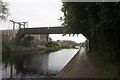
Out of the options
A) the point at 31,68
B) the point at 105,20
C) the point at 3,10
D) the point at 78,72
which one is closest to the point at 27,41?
the point at 3,10

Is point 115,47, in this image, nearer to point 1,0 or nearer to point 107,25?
point 107,25

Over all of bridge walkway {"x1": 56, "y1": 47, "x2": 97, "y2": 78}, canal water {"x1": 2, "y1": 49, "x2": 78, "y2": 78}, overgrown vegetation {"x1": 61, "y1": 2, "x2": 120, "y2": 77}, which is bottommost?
canal water {"x1": 2, "y1": 49, "x2": 78, "y2": 78}

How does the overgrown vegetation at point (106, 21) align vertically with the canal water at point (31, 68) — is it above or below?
above

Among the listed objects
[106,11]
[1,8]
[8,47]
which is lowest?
[8,47]

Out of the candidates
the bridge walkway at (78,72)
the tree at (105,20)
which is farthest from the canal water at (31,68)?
the tree at (105,20)

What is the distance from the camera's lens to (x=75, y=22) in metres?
33.6

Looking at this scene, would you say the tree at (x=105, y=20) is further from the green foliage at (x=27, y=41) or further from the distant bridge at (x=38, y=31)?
the green foliage at (x=27, y=41)

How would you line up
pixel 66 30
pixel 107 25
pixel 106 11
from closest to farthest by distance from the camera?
pixel 106 11 < pixel 107 25 < pixel 66 30

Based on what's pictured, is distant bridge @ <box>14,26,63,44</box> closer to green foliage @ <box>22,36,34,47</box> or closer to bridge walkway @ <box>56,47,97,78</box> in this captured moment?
green foliage @ <box>22,36,34,47</box>

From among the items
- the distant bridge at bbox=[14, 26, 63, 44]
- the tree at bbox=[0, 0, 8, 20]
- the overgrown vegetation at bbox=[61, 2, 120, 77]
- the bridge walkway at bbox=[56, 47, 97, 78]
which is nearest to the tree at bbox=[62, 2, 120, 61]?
the overgrown vegetation at bbox=[61, 2, 120, 77]

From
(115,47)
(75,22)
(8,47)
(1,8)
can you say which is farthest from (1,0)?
(115,47)

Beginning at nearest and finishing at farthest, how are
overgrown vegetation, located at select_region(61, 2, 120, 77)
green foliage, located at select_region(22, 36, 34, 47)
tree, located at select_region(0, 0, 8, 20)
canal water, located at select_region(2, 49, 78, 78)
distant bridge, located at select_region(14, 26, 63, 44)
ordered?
overgrown vegetation, located at select_region(61, 2, 120, 77), canal water, located at select_region(2, 49, 78, 78), tree, located at select_region(0, 0, 8, 20), distant bridge, located at select_region(14, 26, 63, 44), green foliage, located at select_region(22, 36, 34, 47)

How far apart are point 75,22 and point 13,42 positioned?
51.2 m

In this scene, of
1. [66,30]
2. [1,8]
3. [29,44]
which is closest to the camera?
[66,30]
